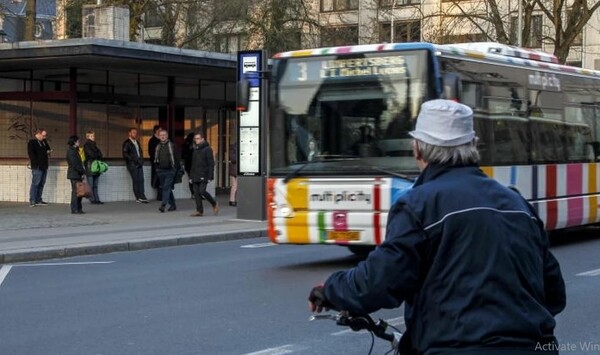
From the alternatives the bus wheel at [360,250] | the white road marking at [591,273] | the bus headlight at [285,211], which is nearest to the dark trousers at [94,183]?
the bus wheel at [360,250]

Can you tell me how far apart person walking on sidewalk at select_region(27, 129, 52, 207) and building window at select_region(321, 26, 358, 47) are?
20.1 meters

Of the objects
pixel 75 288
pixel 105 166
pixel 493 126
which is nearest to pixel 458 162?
pixel 75 288

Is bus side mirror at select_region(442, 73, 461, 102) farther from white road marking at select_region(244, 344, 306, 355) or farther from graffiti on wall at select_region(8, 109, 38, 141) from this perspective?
graffiti on wall at select_region(8, 109, 38, 141)

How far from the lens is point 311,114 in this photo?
40.9 feet

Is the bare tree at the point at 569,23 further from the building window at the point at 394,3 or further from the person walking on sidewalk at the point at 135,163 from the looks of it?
the person walking on sidewalk at the point at 135,163

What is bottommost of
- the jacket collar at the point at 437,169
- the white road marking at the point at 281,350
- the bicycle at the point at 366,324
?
the white road marking at the point at 281,350

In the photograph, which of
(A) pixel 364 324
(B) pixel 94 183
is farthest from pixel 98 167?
(A) pixel 364 324

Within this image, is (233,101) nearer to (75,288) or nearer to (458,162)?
(75,288)

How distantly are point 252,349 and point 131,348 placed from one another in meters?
0.98

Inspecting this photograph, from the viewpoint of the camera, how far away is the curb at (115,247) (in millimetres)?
14062

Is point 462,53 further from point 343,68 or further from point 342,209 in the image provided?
point 342,209

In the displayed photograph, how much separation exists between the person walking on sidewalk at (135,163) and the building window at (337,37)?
58.7 feet

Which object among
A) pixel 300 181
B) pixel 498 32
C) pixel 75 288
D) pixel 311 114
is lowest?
pixel 75 288

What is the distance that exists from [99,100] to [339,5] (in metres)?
34.1
